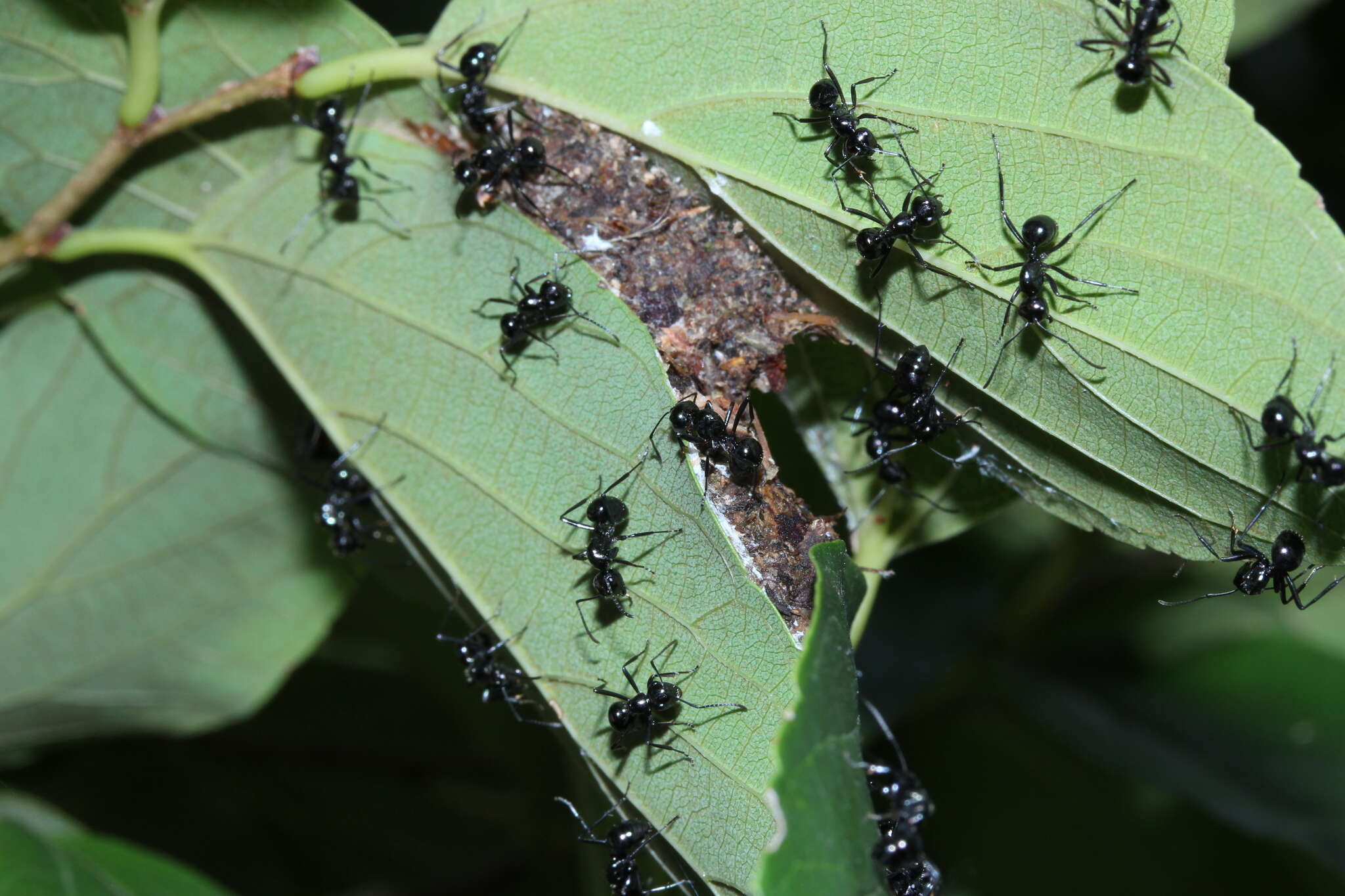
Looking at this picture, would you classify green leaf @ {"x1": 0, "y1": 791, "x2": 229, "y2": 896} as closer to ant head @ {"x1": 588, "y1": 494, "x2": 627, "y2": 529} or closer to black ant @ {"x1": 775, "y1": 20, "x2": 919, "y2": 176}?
ant head @ {"x1": 588, "y1": 494, "x2": 627, "y2": 529}

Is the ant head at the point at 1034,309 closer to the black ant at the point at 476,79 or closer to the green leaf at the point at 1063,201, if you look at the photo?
the green leaf at the point at 1063,201

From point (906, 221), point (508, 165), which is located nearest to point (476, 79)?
point (508, 165)

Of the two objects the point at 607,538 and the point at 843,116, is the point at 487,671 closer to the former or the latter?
the point at 607,538

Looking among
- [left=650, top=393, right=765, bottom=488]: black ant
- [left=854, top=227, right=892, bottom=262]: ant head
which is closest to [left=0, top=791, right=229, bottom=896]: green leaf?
[left=650, top=393, right=765, bottom=488]: black ant

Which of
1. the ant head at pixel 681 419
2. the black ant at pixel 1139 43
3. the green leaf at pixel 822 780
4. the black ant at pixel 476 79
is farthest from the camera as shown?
the black ant at pixel 476 79

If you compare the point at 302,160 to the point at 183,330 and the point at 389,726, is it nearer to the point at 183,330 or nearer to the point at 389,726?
the point at 183,330

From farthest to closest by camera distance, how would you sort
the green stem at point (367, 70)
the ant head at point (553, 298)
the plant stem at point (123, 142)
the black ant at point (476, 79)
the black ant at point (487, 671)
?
the black ant at point (487, 671), the plant stem at point (123, 142), the green stem at point (367, 70), the black ant at point (476, 79), the ant head at point (553, 298)

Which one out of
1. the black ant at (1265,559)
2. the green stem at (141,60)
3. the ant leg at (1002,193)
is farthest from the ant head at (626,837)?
the green stem at (141,60)
